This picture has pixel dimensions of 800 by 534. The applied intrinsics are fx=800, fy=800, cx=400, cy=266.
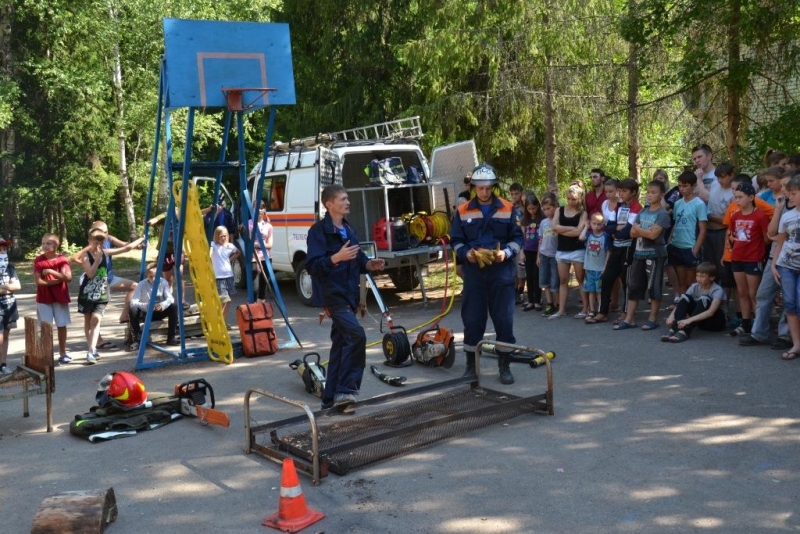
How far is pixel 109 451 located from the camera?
20.7 ft

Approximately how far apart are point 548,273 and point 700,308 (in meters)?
2.61

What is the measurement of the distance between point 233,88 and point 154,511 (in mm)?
5225

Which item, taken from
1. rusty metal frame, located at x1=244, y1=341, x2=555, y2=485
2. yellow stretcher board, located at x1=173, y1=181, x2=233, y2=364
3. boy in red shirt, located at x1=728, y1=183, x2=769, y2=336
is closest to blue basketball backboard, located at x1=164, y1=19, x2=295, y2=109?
yellow stretcher board, located at x1=173, y1=181, x2=233, y2=364

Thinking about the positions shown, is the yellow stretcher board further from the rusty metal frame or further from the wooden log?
the wooden log

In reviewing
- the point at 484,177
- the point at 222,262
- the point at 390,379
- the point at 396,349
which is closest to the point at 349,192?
the point at 222,262

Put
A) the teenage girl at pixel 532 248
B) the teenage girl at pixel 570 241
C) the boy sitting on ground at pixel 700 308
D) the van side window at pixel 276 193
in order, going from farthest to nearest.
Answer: the van side window at pixel 276 193 → the teenage girl at pixel 532 248 → the teenage girl at pixel 570 241 → the boy sitting on ground at pixel 700 308

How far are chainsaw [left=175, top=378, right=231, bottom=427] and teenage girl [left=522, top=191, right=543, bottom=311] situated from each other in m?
5.71

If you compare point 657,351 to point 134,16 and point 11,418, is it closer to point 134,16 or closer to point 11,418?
point 11,418

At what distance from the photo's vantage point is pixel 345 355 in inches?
269

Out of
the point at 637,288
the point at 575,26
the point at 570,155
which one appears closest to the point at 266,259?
the point at 637,288

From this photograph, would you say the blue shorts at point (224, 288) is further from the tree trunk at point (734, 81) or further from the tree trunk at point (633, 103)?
the tree trunk at point (734, 81)

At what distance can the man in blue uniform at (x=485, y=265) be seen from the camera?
25.2 ft

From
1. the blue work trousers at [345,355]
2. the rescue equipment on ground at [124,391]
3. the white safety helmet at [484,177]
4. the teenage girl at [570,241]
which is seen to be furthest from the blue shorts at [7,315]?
the teenage girl at [570,241]

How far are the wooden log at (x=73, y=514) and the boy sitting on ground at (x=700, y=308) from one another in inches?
260
